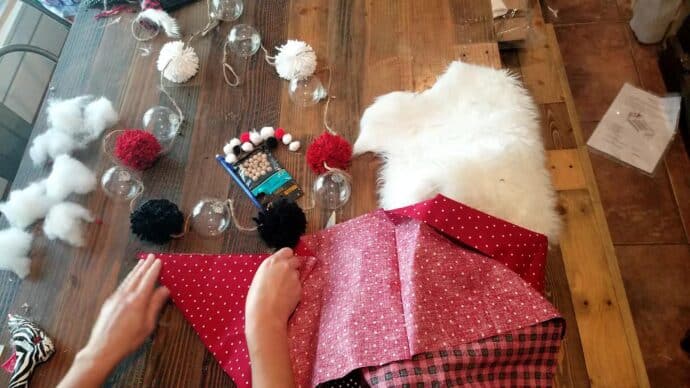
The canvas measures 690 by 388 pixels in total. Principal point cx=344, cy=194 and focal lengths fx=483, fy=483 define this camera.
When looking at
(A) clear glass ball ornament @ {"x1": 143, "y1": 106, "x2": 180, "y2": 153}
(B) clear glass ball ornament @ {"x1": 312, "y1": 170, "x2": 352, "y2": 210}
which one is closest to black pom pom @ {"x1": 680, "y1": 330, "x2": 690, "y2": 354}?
(B) clear glass ball ornament @ {"x1": 312, "y1": 170, "x2": 352, "y2": 210}

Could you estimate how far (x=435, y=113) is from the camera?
3.42ft

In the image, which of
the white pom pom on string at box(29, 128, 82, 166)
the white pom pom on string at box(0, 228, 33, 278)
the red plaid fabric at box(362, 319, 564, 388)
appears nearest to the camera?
the red plaid fabric at box(362, 319, 564, 388)

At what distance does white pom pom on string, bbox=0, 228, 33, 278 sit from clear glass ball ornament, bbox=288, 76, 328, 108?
0.63 metres

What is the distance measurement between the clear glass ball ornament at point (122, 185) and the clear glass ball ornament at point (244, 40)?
0.38 metres

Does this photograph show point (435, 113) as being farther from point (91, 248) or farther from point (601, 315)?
point (91, 248)

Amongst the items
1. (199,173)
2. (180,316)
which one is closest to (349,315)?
(180,316)

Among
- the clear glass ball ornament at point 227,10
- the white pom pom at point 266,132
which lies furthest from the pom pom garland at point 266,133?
the clear glass ball ornament at point 227,10

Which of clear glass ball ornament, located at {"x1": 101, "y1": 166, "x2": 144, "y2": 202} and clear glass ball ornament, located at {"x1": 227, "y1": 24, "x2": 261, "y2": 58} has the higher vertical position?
clear glass ball ornament, located at {"x1": 227, "y1": 24, "x2": 261, "y2": 58}

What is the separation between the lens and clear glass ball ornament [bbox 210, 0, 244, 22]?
1.20 metres

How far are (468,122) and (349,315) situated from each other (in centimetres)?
49

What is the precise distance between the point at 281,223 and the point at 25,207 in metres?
0.54

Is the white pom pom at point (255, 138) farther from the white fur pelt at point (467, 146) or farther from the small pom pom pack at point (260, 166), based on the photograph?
the white fur pelt at point (467, 146)

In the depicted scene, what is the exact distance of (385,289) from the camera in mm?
809

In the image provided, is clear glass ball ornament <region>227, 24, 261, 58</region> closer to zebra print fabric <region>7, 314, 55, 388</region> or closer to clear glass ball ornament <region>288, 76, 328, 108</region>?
clear glass ball ornament <region>288, 76, 328, 108</region>
